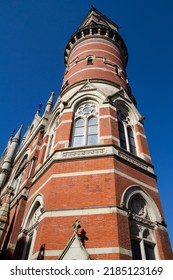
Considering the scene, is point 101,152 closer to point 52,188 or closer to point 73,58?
point 52,188

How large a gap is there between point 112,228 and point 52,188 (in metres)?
2.91

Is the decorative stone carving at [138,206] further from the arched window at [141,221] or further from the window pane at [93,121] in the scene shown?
the window pane at [93,121]

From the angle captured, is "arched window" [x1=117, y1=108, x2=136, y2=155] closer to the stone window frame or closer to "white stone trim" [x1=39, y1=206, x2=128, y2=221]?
the stone window frame

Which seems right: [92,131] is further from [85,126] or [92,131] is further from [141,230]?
[141,230]

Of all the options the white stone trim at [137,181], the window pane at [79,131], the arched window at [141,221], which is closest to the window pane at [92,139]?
the window pane at [79,131]

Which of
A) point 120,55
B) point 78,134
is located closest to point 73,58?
point 120,55

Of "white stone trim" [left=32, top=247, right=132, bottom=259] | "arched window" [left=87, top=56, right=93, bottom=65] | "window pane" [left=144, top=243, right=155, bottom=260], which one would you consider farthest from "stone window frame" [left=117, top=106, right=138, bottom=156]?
"white stone trim" [left=32, top=247, right=132, bottom=259]

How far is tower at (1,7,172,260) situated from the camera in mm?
8005

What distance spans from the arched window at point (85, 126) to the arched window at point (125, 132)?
4.58 ft

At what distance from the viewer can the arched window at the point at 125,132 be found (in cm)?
1209

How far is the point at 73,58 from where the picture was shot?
64.4ft

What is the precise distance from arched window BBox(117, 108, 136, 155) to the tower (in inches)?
2.1

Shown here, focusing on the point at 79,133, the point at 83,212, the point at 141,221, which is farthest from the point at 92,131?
the point at 141,221

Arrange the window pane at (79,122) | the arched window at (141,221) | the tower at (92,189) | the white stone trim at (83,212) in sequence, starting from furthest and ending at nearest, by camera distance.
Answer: the window pane at (79,122) → the arched window at (141,221) → the white stone trim at (83,212) → the tower at (92,189)
